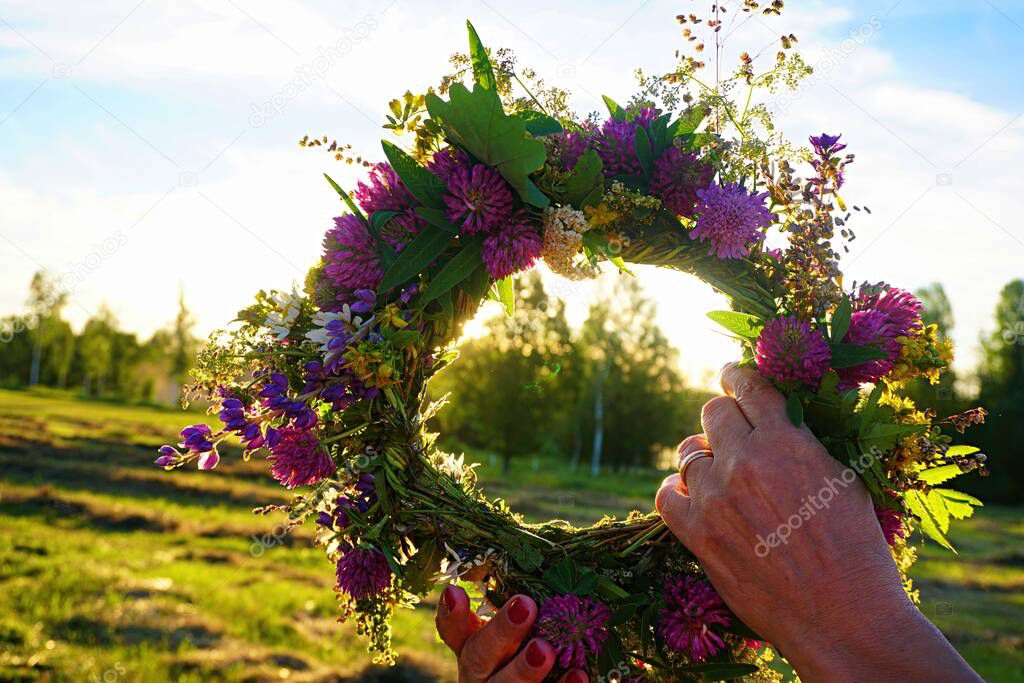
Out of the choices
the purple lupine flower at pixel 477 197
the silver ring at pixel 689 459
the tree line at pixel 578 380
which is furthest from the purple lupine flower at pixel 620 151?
the tree line at pixel 578 380

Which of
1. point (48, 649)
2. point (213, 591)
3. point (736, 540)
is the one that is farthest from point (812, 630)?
point (213, 591)

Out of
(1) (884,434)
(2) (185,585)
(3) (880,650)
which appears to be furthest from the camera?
(2) (185,585)

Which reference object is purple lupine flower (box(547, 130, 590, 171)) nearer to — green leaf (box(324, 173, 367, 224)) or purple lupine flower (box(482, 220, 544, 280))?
purple lupine flower (box(482, 220, 544, 280))

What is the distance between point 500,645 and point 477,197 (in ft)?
4.31

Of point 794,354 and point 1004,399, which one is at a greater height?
point 1004,399

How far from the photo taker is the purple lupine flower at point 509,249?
2.25m

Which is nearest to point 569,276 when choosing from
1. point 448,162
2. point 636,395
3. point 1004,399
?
point 448,162

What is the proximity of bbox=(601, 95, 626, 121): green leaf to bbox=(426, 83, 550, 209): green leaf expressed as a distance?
42cm

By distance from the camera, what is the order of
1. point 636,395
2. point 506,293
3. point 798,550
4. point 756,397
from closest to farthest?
point 798,550 < point 756,397 < point 506,293 < point 636,395

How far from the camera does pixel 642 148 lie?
235 centimetres

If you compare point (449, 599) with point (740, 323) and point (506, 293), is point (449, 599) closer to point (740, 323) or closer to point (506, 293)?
point (506, 293)

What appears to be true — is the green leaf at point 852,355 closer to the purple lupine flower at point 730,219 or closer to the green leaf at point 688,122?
the purple lupine flower at point 730,219

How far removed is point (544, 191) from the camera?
92.7 inches

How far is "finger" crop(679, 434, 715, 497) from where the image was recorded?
2.12 meters
